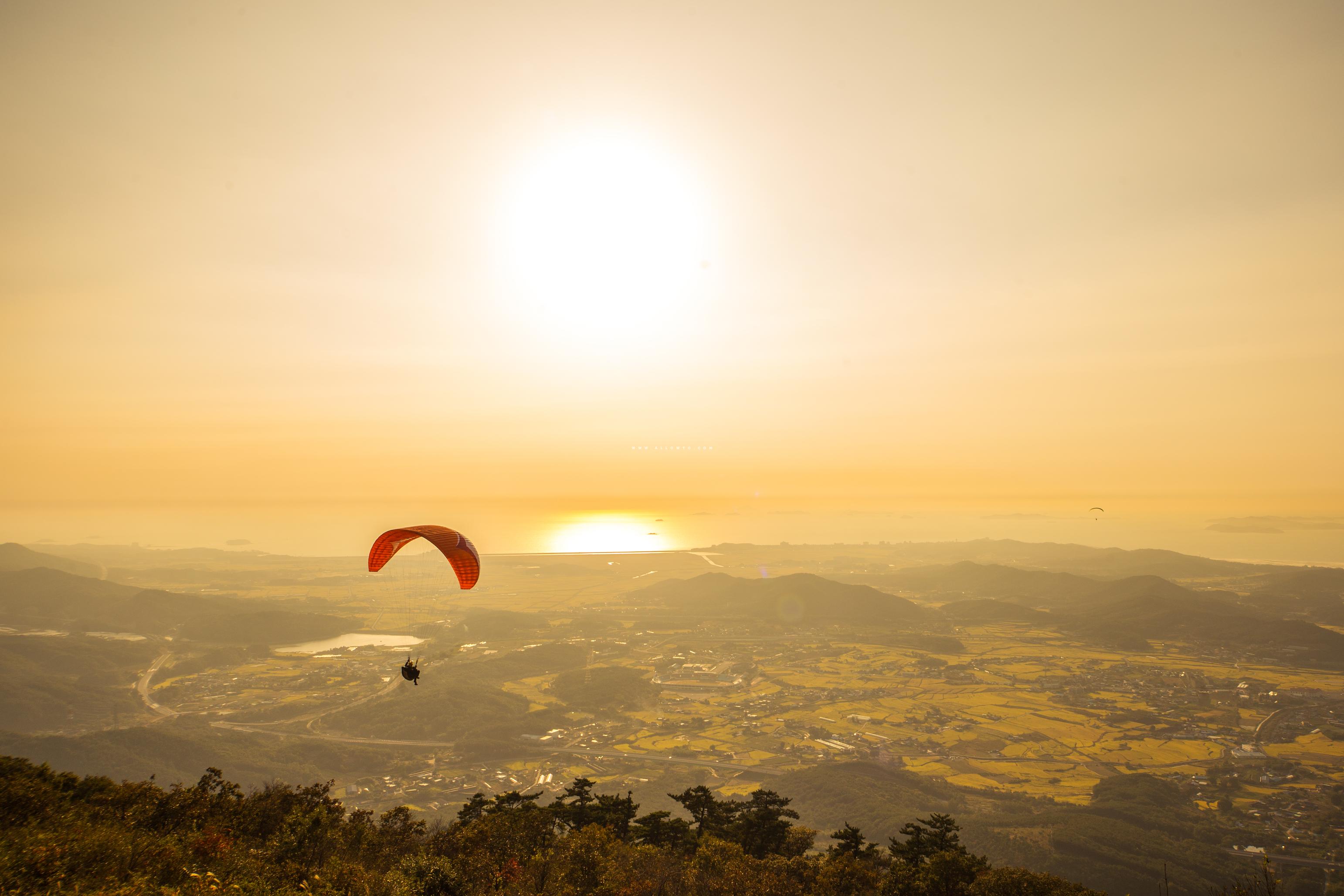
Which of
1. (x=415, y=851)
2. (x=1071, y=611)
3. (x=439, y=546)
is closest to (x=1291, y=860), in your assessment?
(x=415, y=851)

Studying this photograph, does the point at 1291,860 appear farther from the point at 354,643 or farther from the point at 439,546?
the point at 354,643

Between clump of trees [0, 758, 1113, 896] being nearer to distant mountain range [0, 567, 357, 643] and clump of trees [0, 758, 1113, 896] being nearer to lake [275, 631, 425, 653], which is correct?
lake [275, 631, 425, 653]

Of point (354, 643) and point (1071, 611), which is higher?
point (1071, 611)

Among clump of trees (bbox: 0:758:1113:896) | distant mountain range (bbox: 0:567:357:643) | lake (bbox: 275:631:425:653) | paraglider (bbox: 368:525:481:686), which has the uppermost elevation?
paraglider (bbox: 368:525:481:686)

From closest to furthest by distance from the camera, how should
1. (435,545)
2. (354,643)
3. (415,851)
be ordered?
(415,851), (435,545), (354,643)

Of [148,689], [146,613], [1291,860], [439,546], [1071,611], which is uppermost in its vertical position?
[439,546]

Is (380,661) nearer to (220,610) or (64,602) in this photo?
(220,610)

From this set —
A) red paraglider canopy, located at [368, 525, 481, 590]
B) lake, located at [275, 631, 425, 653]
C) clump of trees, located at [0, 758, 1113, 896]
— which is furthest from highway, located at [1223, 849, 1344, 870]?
lake, located at [275, 631, 425, 653]
